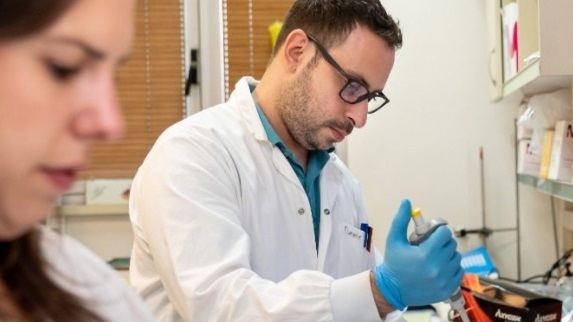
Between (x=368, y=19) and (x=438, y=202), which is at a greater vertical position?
(x=368, y=19)

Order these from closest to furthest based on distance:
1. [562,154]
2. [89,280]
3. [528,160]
A: 1. [89,280]
2. [562,154]
3. [528,160]

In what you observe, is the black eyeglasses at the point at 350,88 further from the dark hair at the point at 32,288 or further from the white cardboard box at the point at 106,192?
the white cardboard box at the point at 106,192

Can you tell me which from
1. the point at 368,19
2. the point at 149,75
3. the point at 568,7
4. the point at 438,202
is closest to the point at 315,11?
the point at 368,19

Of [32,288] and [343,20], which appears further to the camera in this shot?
[343,20]

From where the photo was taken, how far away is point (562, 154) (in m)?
1.87

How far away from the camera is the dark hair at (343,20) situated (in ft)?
5.25

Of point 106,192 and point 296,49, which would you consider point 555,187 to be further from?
point 106,192

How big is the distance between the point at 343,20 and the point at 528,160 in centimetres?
107

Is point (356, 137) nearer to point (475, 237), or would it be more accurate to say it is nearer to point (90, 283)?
point (475, 237)

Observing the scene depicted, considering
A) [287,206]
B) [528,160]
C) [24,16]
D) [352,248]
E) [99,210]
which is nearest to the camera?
[24,16]

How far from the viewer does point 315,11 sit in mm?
1674

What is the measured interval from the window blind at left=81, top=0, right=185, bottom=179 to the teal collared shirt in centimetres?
160

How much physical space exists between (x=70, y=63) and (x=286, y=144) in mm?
1131

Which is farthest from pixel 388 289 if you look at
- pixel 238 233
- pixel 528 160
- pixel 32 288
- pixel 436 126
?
pixel 436 126
